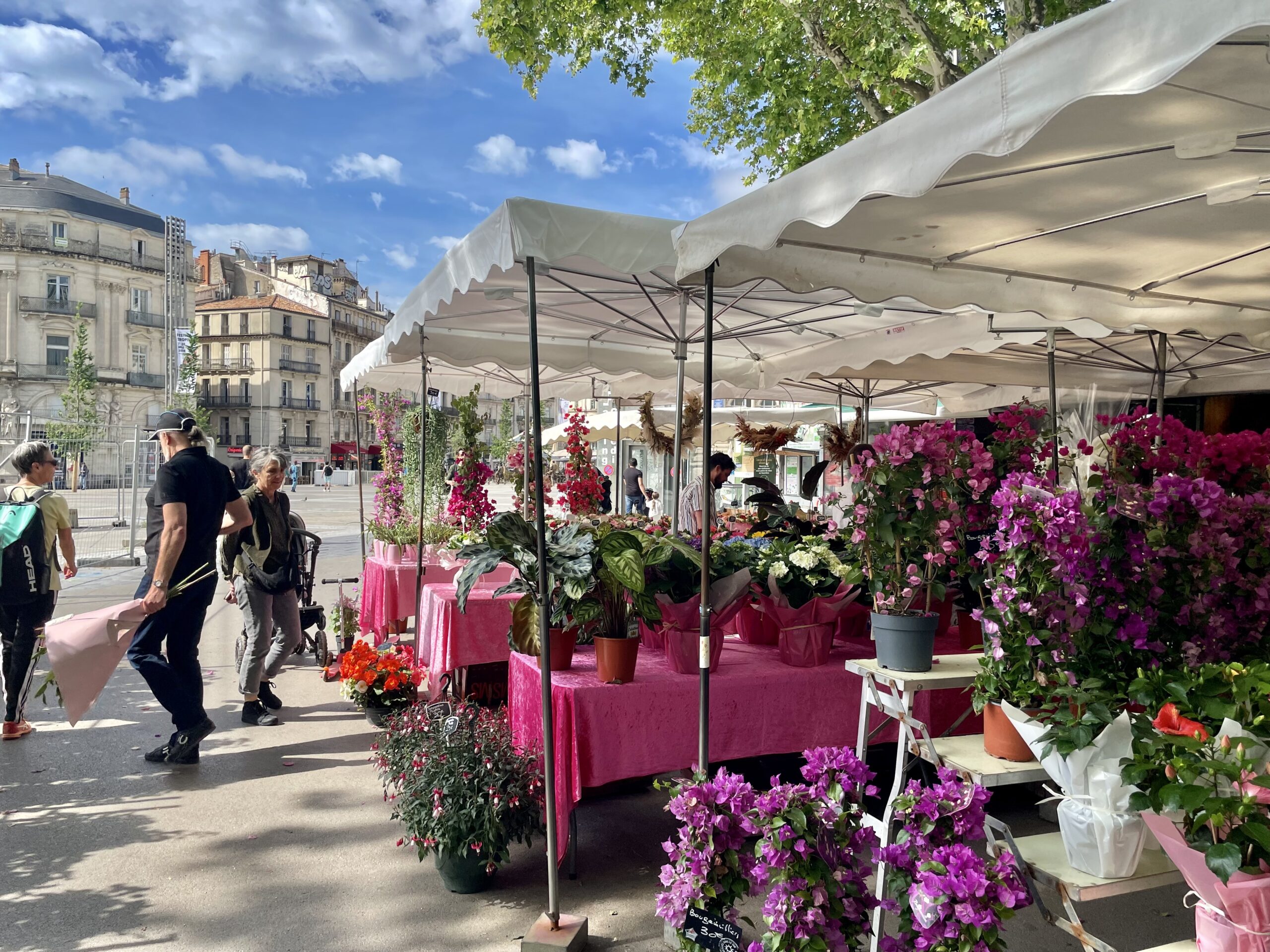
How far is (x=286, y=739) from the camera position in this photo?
16.8 feet

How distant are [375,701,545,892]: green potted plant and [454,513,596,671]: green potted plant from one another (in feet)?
1.29

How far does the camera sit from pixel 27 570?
4836 mm

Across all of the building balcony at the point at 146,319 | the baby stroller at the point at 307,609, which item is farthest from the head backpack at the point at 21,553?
the building balcony at the point at 146,319

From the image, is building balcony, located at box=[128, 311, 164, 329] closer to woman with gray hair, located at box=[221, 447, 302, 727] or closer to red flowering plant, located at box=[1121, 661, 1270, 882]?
woman with gray hair, located at box=[221, 447, 302, 727]

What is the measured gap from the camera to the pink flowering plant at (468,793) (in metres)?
3.09

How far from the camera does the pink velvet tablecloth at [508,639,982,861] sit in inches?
120

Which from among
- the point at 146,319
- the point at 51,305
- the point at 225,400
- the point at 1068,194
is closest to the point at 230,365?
the point at 225,400

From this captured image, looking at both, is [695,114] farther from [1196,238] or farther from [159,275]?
[159,275]

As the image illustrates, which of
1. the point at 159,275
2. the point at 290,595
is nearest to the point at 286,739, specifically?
the point at 290,595

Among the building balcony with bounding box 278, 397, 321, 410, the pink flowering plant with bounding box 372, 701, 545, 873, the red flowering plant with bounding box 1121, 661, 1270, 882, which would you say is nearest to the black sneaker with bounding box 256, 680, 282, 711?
the pink flowering plant with bounding box 372, 701, 545, 873

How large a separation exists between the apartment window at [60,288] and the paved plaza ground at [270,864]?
4605cm

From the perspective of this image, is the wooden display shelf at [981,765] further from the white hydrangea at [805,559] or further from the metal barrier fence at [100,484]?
the metal barrier fence at [100,484]

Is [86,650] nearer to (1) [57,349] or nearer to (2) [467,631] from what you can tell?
(2) [467,631]

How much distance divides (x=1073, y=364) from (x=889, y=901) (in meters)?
5.62
